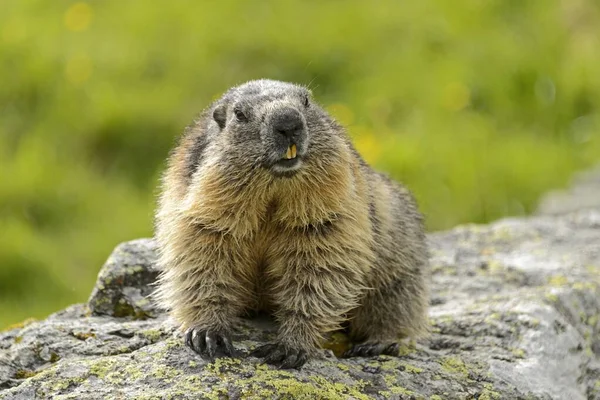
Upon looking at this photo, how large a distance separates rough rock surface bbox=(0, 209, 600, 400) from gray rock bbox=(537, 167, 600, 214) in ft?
4.92

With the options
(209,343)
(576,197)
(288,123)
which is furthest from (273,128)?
(576,197)

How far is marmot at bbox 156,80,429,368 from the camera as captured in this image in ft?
14.0

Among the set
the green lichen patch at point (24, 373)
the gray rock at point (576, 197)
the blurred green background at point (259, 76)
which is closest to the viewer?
the green lichen patch at point (24, 373)

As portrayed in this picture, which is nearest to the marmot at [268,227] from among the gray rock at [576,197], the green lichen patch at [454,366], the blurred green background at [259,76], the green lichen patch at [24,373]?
the green lichen patch at [454,366]

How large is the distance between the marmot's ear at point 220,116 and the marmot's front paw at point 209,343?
1023mm

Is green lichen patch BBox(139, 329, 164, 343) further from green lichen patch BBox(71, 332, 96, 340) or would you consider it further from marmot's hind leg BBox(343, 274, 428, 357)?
marmot's hind leg BBox(343, 274, 428, 357)

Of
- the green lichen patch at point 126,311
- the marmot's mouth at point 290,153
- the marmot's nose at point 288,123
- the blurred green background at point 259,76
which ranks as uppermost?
the blurred green background at point 259,76

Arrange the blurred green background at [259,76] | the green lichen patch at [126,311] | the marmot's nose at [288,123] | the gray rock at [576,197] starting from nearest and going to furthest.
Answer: the marmot's nose at [288,123] < the green lichen patch at [126,311] < the gray rock at [576,197] < the blurred green background at [259,76]

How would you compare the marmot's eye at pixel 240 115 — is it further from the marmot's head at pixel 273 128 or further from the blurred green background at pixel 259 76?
the blurred green background at pixel 259 76

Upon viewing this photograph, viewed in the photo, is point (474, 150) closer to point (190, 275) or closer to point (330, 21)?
point (330, 21)

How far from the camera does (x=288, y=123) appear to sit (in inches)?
163

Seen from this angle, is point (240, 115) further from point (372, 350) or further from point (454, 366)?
point (454, 366)

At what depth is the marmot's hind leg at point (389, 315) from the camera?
16.2 ft

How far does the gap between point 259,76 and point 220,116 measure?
15.8ft
